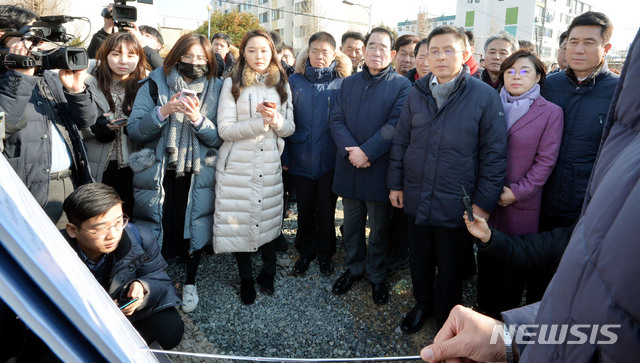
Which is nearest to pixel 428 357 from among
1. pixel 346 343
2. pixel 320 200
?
pixel 346 343

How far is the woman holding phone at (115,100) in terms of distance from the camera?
3316 mm

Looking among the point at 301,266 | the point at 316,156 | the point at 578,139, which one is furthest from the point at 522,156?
the point at 301,266

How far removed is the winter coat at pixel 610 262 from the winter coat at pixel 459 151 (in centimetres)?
194

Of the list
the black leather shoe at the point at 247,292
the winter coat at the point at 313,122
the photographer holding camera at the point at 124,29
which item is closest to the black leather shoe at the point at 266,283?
the black leather shoe at the point at 247,292

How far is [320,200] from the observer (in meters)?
3.92

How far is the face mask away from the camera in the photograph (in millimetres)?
3355

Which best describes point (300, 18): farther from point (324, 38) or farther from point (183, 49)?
point (183, 49)

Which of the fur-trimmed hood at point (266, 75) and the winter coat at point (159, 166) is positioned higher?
the fur-trimmed hood at point (266, 75)

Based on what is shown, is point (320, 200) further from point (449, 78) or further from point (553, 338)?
point (553, 338)

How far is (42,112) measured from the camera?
9.23 feet

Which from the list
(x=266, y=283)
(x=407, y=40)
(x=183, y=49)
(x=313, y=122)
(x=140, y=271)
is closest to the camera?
(x=140, y=271)

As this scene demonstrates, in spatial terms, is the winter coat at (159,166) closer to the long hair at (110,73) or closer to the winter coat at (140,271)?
the long hair at (110,73)

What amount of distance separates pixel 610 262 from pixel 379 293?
2.98 metres

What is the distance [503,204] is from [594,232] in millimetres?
2331
